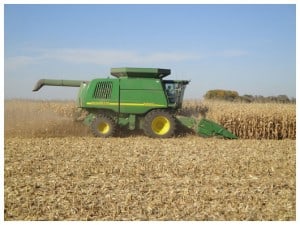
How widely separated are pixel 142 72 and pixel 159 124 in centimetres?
163

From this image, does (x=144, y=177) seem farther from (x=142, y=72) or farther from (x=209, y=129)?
(x=142, y=72)

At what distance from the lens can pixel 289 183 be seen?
7.28 m

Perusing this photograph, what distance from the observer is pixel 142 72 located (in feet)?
43.2

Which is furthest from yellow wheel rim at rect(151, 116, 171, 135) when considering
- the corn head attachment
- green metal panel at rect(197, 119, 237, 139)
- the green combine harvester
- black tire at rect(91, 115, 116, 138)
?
black tire at rect(91, 115, 116, 138)

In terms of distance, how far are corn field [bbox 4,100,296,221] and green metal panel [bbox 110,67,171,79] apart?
6.04 feet

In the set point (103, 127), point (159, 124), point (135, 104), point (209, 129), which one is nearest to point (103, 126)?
point (103, 127)

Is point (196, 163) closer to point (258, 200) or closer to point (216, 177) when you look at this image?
point (216, 177)

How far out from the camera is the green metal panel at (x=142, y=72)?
13.1m

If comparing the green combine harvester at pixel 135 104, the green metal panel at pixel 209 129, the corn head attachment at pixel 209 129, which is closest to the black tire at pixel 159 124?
the green combine harvester at pixel 135 104

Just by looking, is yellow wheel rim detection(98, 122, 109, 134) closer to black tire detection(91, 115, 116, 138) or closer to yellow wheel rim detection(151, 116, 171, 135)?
black tire detection(91, 115, 116, 138)

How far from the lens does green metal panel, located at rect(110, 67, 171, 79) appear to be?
516 inches

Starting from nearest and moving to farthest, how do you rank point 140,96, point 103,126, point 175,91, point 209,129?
point 209,129
point 103,126
point 140,96
point 175,91

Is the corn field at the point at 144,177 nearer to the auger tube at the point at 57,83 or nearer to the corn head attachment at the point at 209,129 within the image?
the corn head attachment at the point at 209,129

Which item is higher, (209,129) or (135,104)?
(135,104)
